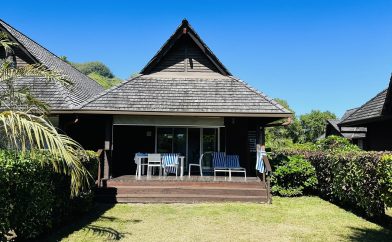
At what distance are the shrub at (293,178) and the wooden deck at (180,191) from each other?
1.28m

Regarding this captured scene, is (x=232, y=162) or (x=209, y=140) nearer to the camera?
(x=232, y=162)

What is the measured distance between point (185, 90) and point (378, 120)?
7.51m

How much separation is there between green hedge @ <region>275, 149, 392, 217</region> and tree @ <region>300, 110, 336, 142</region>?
5042cm

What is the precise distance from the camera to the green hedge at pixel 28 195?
18.8 ft

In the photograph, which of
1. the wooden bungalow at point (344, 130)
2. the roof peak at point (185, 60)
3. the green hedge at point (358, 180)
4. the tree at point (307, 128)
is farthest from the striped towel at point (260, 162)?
the tree at point (307, 128)


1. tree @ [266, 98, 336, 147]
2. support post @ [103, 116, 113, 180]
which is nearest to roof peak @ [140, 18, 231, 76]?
support post @ [103, 116, 113, 180]

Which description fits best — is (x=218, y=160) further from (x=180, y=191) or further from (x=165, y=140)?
(x=165, y=140)

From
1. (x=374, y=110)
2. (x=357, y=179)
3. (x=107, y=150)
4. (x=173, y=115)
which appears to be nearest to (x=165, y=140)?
(x=173, y=115)

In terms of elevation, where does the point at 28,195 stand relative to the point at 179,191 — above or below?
above

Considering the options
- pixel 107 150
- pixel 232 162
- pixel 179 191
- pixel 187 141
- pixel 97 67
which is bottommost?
pixel 179 191

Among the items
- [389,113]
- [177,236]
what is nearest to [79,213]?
[177,236]

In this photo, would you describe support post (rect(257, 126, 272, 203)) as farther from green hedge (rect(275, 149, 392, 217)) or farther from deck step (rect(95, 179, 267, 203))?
green hedge (rect(275, 149, 392, 217))

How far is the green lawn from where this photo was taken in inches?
291

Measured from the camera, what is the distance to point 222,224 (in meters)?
8.49
